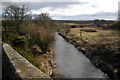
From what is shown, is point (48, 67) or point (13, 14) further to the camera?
point (13, 14)

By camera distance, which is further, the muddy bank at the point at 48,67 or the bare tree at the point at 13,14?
the bare tree at the point at 13,14

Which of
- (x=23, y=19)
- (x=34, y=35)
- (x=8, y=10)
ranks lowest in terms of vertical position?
(x=34, y=35)

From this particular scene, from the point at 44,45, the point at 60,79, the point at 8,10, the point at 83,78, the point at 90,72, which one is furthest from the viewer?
the point at 8,10

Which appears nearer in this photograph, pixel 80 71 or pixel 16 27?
pixel 80 71

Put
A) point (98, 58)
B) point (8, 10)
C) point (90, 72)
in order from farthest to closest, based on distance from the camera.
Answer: point (8, 10) < point (98, 58) < point (90, 72)

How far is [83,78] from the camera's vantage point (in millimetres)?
10352

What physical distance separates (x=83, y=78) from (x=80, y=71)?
4.89 ft

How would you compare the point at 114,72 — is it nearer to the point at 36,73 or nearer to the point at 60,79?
the point at 60,79

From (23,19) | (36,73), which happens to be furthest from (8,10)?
(36,73)

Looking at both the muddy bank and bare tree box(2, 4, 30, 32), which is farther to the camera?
bare tree box(2, 4, 30, 32)

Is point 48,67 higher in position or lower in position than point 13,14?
lower

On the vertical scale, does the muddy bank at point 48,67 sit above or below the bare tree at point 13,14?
below

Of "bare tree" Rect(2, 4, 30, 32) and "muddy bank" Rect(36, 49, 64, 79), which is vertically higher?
"bare tree" Rect(2, 4, 30, 32)

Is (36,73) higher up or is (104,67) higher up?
(36,73)
